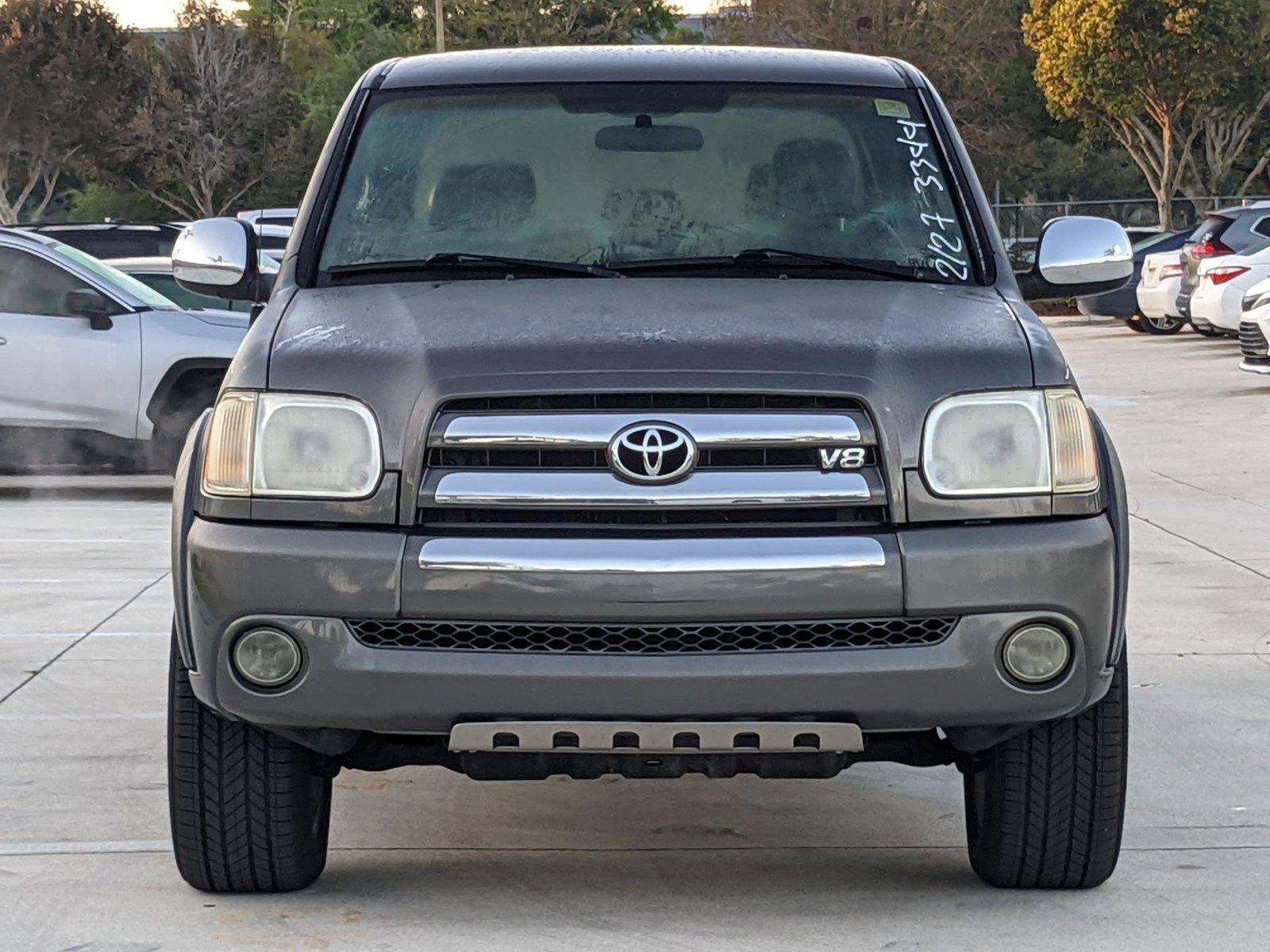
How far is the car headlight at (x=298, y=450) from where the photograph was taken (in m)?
4.23

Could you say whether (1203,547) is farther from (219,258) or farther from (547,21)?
(547,21)

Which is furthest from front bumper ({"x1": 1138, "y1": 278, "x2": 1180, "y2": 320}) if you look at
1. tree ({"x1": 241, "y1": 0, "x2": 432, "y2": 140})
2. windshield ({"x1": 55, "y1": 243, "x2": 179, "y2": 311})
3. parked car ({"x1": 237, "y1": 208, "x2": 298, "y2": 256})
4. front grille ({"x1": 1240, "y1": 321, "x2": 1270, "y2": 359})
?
tree ({"x1": 241, "y1": 0, "x2": 432, "y2": 140})

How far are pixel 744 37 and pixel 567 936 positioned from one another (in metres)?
47.3

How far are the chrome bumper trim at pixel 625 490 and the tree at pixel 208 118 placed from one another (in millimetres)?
52534

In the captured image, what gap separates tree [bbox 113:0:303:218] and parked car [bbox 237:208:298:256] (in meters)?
33.4

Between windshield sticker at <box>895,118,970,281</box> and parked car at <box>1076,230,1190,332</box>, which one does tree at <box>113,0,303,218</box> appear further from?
windshield sticker at <box>895,118,970,281</box>

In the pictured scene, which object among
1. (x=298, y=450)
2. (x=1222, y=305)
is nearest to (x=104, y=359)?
(x=298, y=450)

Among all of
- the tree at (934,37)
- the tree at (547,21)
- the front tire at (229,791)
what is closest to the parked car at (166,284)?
the front tire at (229,791)

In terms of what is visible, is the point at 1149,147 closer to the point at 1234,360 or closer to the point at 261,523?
the point at 1234,360

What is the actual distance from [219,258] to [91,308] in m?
7.70

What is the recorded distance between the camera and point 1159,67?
42.1 metres

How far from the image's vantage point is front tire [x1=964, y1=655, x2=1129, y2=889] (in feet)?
15.0

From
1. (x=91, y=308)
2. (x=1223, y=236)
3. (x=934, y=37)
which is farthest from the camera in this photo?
(x=934, y=37)

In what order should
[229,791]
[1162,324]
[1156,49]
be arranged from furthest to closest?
[1156,49], [1162,324], [229,791]
